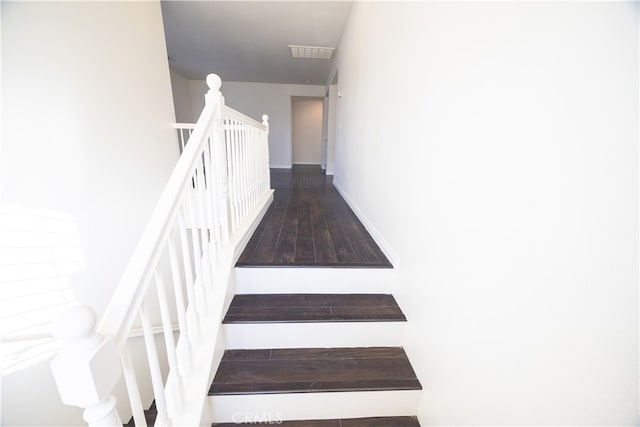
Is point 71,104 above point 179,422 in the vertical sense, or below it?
above

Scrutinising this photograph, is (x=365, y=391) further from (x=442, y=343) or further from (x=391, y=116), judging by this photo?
(x=391, y=116)

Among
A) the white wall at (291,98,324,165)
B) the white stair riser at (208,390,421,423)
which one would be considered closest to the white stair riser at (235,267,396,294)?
the white stair riser at (208,390,421,423)

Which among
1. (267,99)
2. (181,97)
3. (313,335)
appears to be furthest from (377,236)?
(181,97)

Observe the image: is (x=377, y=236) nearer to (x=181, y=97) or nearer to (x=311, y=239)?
(x=311, y=239)

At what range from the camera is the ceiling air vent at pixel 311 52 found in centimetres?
435

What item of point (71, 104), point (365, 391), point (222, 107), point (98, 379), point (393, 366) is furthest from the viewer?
point (71, 104)

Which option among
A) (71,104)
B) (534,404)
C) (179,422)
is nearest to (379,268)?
(534,404)

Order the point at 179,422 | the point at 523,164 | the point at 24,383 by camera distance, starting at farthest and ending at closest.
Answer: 1. the point at 24,383
2. the point at 179,422
3. the point at 523,164

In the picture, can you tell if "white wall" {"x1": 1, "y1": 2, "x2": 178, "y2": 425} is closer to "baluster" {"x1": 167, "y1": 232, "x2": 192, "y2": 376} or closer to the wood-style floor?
the wood-style floor

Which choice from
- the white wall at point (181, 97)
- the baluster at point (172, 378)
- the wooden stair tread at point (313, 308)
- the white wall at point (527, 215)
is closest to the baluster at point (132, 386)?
the baluster at point (172, 378)

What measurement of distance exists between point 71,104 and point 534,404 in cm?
301

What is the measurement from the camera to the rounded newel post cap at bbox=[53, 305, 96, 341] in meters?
0.47

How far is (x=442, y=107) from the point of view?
105 cm

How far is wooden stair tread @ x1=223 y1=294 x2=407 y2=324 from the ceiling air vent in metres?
4.50
